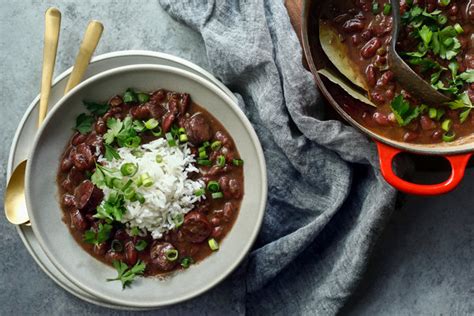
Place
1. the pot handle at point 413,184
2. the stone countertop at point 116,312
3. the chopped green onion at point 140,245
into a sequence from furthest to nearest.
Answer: the stone countertop at point 116,312 → the chopped green onion at point 140,245 → the pot handle at point 413,184

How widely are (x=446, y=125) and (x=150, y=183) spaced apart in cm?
122

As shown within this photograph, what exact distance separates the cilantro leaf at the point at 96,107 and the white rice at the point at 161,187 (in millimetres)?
176

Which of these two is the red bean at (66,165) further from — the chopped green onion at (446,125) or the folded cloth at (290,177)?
the chopped green onion at (446,125)

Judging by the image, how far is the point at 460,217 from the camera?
304 centimetres

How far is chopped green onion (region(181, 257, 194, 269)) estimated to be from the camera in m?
2.73

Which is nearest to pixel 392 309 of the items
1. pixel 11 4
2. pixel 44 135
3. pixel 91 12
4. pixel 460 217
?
pixel 460 217

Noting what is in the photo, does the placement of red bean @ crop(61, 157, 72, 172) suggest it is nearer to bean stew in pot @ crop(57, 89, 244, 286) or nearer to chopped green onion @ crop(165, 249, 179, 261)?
bean stew in pot @ crop(57, 89, 244, 286)

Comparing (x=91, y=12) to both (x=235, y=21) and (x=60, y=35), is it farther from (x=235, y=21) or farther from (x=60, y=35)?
(x=235, y=21)

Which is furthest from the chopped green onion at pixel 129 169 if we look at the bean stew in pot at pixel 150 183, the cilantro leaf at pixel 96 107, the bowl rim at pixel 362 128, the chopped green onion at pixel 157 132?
the bowl rim at pixel 362 128

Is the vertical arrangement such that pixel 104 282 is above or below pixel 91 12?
below

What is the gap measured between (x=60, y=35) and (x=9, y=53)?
10.2 inches

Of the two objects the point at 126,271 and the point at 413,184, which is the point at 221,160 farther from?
the point at 413,184

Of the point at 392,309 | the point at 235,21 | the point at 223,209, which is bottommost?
the point at 392,309

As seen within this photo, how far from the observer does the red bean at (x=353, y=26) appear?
106 inches
